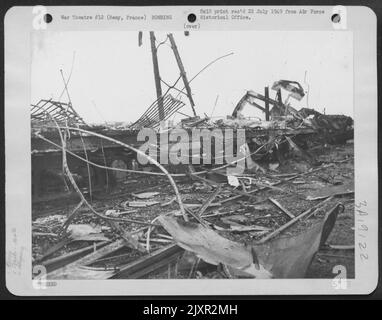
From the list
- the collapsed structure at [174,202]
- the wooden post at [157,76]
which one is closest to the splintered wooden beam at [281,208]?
the collapsed structure at [174,202]

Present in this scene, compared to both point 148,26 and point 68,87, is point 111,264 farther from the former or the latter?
point 148,26

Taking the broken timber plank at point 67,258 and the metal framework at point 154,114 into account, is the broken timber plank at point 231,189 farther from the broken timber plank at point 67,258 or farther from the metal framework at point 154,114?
the broken timber plank at point 67,258

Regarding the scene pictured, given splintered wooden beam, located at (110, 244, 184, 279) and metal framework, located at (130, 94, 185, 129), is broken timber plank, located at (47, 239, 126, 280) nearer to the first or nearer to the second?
splintered wooden beam, located at (110, 244, 184, 279)

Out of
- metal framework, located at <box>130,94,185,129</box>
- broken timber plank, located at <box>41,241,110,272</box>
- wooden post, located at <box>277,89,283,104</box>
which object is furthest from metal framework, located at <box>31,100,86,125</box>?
wooden post, located at <box>277,89,283,104</box>

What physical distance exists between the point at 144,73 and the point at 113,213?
1.29ft

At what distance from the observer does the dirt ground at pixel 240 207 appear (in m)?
1.13

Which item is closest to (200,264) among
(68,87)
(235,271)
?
(235,271)

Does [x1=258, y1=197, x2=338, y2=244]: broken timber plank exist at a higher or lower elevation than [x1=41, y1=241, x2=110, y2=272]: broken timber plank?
higher

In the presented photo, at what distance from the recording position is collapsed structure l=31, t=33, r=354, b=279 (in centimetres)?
113

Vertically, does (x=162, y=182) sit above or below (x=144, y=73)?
below

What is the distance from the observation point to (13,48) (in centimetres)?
113

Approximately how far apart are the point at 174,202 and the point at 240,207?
0.18 meters

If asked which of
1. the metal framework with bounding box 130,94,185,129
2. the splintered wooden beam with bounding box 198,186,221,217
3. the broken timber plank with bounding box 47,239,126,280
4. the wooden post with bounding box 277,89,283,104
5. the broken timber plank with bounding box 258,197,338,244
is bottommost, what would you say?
the broken timber plank with bounding box 47,239,126,280

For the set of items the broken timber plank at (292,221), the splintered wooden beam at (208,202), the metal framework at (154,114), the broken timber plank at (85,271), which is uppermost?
the metal framework at (154,114)
